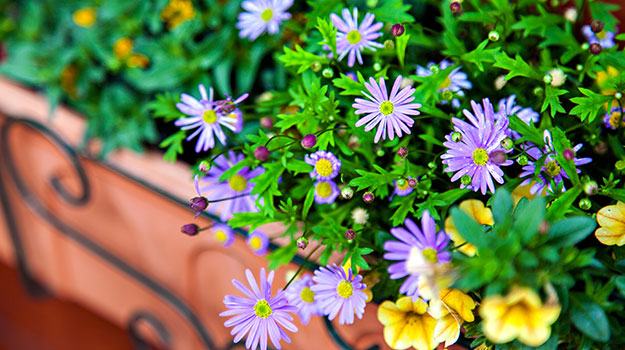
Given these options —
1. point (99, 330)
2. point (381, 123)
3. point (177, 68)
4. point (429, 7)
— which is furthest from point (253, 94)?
point (99, 330)

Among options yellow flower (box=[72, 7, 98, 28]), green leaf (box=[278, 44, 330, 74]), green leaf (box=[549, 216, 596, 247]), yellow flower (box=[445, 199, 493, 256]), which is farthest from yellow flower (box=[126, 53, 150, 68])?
green leaf (box=[549, 216, 596, 247])

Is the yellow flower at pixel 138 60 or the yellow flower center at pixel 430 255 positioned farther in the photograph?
the yellow flower at pixel 138 60

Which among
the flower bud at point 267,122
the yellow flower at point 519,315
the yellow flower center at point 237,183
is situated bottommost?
the yellow flower at point 519,315

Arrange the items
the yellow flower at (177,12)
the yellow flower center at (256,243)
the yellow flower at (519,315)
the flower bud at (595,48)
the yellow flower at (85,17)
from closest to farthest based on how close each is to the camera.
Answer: the yellow flower at (519,315) < the flower bud at (595,48) < the yellow flower center at (256,243) < the yellow flower at (177,12) < the yellow flower at (85,17)

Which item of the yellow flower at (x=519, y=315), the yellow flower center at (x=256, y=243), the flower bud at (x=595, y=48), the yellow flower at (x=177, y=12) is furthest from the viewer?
the yellow flower at (x=177, y=12)

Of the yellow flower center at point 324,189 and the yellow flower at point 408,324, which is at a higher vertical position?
the yellow flower center at point 324,189

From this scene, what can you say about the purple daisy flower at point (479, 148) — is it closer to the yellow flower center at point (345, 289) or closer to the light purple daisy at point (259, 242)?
the yellow flower center at point (345, 289)

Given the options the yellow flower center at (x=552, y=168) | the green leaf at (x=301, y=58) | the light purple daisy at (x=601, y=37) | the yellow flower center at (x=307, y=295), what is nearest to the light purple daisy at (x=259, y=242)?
the yellow flower center at (x=307, y=295)

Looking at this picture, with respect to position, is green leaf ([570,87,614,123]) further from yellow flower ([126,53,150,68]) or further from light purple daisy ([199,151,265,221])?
yellow flower ([126,53,150,68])
